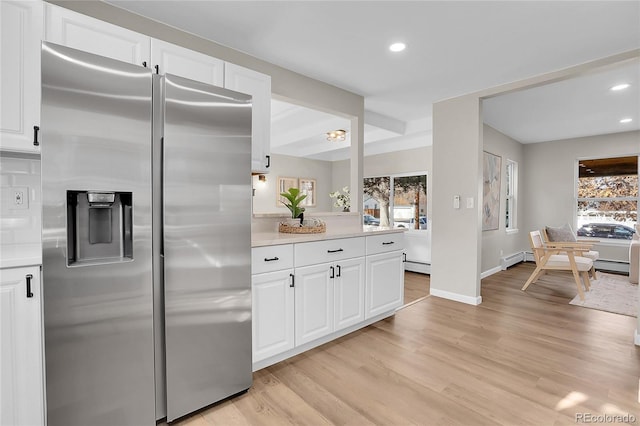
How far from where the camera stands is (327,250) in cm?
252

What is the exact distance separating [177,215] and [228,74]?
45.4 inches

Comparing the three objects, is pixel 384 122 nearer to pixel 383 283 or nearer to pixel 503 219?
pixel 383 283

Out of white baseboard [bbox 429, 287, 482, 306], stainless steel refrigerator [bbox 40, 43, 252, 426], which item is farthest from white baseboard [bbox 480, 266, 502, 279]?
stainless steel refrigerator [bbox 40, 43, 252, 426]

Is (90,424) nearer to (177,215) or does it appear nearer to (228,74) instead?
(177,215)

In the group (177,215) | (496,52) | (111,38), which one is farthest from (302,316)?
(496,52)

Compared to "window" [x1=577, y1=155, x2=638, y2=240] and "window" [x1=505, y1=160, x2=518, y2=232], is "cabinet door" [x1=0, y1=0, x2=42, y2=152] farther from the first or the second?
"window" [x1=577, y1=155, x2=638, y2=240]

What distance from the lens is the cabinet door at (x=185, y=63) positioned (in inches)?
75.3

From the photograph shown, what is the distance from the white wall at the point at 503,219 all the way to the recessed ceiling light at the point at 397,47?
3.21 meters

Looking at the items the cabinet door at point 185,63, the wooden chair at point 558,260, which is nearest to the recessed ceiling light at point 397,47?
the cabinet door at point 185,63

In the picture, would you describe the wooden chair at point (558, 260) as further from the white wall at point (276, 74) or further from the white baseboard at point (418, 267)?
the white wall at point (276, 74)

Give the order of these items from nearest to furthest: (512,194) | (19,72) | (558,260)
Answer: (19,72), (558,260), (512,194)

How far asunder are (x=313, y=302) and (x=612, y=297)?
3.99 metres

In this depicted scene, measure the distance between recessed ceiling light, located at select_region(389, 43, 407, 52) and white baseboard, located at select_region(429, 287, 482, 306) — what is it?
2.81 m

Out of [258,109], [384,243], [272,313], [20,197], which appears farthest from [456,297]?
[20,197]
